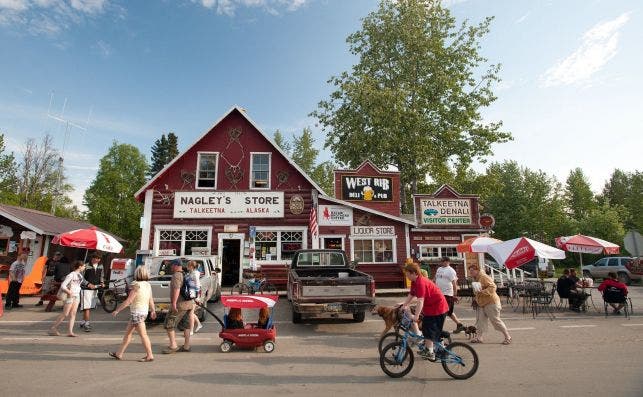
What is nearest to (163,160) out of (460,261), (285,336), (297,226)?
(297,226)

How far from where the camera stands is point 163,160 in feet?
155

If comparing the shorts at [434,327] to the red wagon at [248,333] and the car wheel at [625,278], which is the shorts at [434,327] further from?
the car wheel at [625,278]

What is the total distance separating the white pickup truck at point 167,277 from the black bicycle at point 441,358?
6.05 m

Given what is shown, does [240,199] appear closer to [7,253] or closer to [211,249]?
[211,249]

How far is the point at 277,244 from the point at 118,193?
34332 mm

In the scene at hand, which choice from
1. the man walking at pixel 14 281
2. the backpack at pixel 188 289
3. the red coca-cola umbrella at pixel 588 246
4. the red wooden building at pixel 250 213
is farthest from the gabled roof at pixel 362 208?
the man walking at pixel 14 281

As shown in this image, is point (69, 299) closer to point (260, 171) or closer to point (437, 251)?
point (260, 171)

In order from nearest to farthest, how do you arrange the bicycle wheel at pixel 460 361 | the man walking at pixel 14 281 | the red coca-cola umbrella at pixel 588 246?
the bicycle wheel at pixel 460 361 < the man walking at pixel 14 281 < the red coca-cola umbrella at pixel 588 246

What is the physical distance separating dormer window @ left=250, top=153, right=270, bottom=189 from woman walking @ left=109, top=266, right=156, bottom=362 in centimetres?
1149

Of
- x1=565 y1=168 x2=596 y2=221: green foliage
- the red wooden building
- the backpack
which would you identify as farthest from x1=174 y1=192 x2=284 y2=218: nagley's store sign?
x1=565 y1=168 x2=596 y2=221: green foliage

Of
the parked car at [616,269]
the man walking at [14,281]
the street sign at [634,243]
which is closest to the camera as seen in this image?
the man walking at [14,281]

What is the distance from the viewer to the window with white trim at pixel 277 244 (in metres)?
17.9

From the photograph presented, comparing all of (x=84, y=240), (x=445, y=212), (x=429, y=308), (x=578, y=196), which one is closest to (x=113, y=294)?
(x=84, y=240)

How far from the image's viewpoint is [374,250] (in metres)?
18.6
